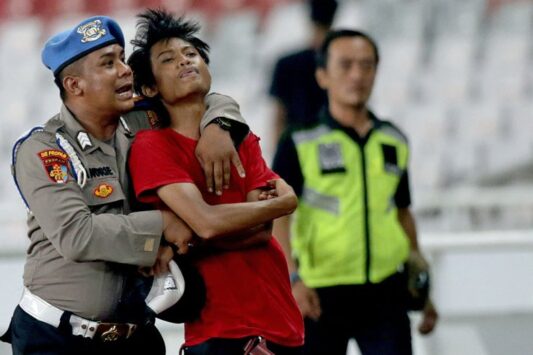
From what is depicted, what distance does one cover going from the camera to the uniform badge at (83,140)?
Result: 323cm

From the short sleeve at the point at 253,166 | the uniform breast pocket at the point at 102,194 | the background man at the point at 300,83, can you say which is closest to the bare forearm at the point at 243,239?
the short sleeve at the point at 253,166

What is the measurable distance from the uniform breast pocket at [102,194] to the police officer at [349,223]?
1.15 meters

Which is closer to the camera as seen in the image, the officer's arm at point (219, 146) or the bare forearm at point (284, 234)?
the officer's arm at point (219, 146)

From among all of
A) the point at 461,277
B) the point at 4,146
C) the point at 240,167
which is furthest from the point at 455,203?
the point at 240,167

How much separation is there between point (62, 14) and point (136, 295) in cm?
675

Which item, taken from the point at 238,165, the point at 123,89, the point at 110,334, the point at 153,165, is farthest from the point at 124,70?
the point at 110,334

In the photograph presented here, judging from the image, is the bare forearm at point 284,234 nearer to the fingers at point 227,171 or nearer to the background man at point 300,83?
the fingers at point 227,171

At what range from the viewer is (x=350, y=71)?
14.6ft

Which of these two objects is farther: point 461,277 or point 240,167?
point 461,277

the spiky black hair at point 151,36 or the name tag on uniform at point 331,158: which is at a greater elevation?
the spiky black hair at point 151,36

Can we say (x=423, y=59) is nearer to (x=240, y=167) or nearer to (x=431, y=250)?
(x=431, y=250)

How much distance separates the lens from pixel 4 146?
928 cm

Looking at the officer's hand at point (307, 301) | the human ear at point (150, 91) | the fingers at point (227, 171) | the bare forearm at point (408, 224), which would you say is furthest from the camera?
the bare forearm at point (408, 224)

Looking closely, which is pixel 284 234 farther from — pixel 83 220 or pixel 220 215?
pixel 83 220
